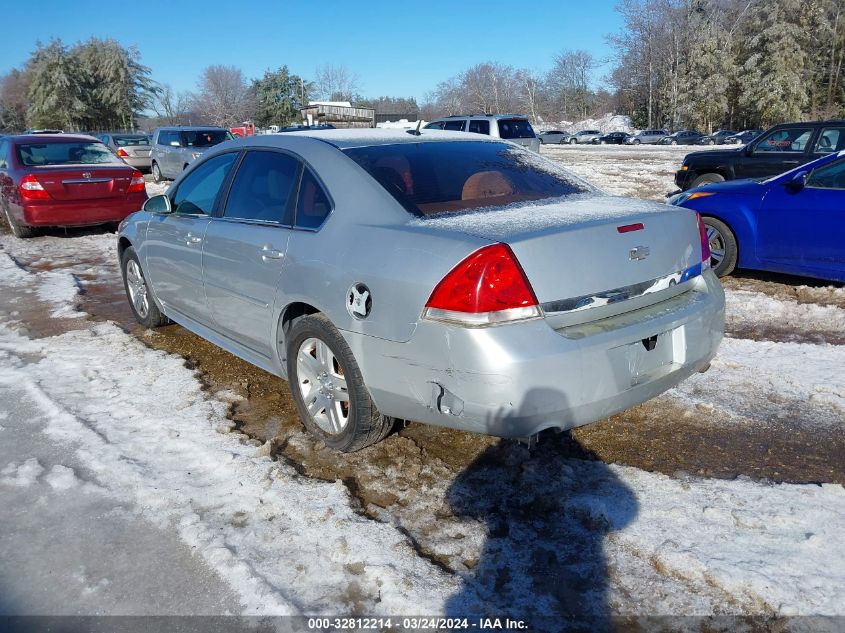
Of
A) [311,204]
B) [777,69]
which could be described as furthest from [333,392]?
[777,69]

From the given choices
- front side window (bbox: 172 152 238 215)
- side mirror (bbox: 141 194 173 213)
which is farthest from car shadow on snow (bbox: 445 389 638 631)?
side mirror (bbox: 141 194 173 213)

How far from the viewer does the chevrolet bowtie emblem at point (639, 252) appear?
9.89 feet

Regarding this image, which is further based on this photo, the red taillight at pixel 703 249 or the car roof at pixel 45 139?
the car roof at pixel 45 139

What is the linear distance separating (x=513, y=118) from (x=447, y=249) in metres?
17.1

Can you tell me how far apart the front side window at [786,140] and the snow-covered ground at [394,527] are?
7.93 m

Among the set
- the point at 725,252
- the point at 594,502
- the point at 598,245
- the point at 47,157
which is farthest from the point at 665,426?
the point at 47,157

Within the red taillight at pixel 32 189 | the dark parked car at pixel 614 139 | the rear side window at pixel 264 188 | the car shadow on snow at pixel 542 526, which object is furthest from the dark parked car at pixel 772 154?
the dark parked car at pixel 614 139

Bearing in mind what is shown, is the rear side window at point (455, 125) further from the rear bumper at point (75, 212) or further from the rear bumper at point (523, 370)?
the rear bumper at point (523, 370)

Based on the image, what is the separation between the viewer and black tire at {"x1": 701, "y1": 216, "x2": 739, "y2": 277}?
681cm

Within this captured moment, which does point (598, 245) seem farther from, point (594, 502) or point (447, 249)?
point (594, 502)

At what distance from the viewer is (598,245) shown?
2.90 m

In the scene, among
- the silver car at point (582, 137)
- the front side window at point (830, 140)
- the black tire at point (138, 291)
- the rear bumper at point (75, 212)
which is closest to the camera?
the black tire at point (138, 291)

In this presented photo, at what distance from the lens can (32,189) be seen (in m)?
9.96

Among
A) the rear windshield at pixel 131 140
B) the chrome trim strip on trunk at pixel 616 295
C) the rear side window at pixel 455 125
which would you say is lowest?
the chrome trim strip on trunk at pixel 616 295
